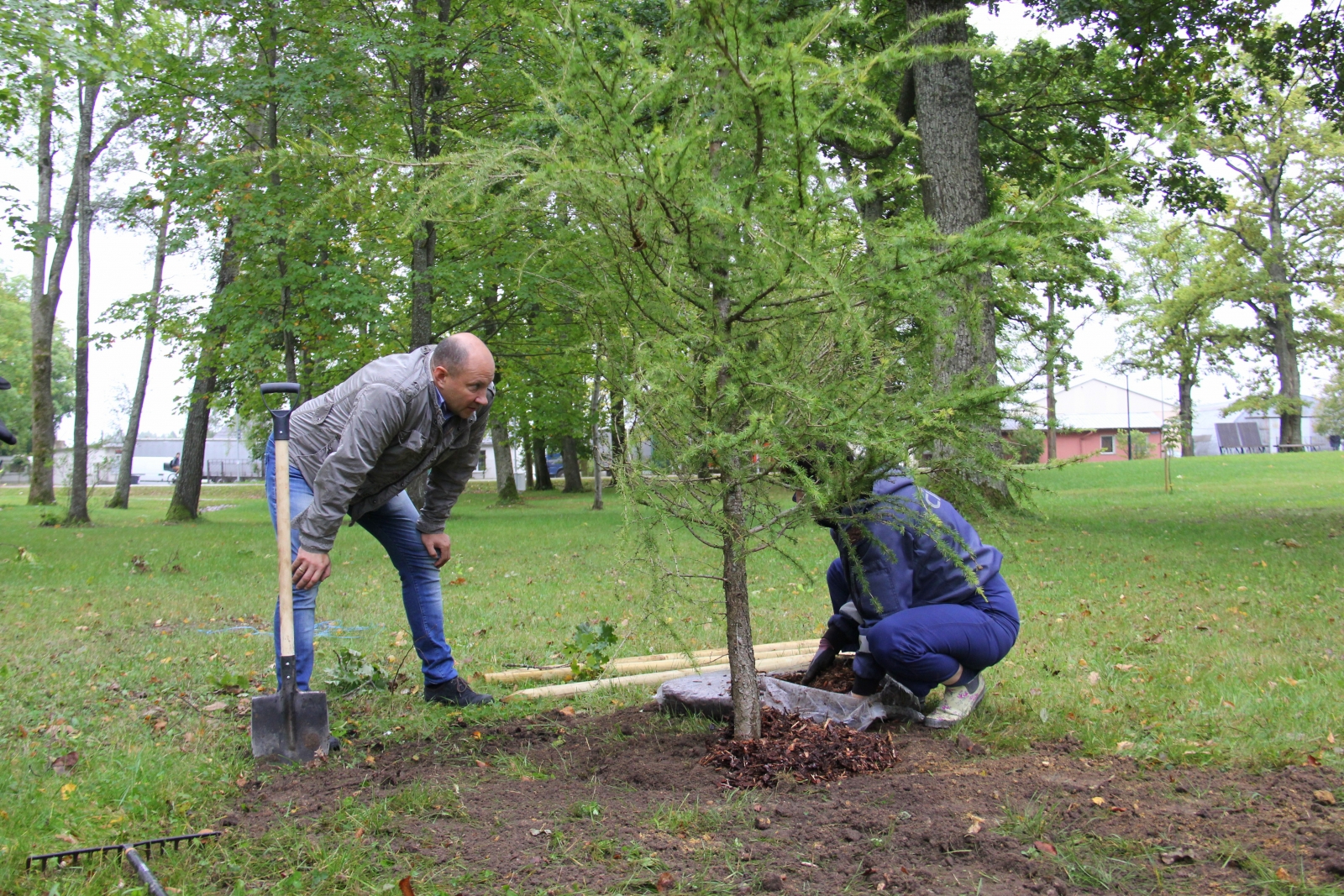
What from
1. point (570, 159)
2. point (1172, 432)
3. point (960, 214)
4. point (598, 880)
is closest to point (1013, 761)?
point (598, 880)

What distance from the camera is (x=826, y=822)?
9.70ft

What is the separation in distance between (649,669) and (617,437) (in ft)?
6.48

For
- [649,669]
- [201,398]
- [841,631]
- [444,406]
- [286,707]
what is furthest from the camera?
[201,398]

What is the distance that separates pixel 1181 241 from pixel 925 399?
42085 mm

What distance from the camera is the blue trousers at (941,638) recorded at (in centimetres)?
379

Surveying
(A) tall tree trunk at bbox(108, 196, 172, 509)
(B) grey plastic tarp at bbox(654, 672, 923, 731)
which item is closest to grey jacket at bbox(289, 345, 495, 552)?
(B) grey plastic tarp at bbox(654, 672, 923, 731)

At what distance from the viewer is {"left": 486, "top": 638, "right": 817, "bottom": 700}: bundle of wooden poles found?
486cm

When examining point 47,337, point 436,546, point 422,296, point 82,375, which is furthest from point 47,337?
point 436,546

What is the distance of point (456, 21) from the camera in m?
14.2

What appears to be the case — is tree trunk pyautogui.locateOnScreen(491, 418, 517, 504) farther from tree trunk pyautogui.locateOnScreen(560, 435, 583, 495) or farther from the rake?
the rake

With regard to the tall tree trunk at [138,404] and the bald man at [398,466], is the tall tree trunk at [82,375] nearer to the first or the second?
the tall tree trunk at [138,404]

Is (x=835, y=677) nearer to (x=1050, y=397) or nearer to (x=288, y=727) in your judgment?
(x=1050, y=397)

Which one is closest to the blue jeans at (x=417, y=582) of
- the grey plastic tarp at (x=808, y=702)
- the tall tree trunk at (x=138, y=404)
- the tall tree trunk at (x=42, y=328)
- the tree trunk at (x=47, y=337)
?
the grey plastic tarp at (x=808, y=702)

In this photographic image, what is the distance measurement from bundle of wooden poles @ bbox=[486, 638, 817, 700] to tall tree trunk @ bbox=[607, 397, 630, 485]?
1.58m
